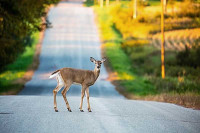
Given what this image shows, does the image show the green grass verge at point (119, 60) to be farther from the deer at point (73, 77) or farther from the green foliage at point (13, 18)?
the deer at point (73, 77)

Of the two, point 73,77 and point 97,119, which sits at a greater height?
point 73,77

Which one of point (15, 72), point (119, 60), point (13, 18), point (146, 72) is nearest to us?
point (13, 18)

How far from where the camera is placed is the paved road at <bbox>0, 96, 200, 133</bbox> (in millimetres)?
11625

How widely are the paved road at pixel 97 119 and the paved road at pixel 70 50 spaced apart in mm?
15974

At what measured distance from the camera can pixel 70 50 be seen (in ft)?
190

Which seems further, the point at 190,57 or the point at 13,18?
the point at 190,57

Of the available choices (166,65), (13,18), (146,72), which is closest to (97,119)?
(13,18)

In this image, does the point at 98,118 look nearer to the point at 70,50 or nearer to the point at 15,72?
the point at 15,72

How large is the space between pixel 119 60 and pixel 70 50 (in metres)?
8.81

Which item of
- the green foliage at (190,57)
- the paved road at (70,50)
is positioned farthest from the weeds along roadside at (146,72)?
the paved road at (70,50)

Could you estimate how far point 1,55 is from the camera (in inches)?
1186

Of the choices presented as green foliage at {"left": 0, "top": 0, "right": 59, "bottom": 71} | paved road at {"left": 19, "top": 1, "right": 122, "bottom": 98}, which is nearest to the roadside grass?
paved road at {"left": 19, "top": 1, "right": 122, "bottom": 98}

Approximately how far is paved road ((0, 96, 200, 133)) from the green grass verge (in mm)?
15779

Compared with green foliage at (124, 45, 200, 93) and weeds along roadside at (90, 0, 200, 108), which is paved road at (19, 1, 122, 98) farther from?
green foliage at (124, 45, 200, 93)
